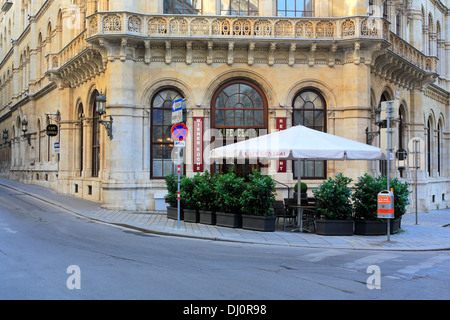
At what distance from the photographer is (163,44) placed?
19734mm

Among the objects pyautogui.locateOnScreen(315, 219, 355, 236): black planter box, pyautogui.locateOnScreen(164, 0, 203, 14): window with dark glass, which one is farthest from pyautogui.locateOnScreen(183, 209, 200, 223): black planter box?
pyautogui.locateOnScreen(164, 0, 203, 14): window with dark glass

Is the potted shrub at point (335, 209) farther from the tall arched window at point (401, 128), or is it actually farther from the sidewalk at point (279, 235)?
the tall arched window at point (401, 128)

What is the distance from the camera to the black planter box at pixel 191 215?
1627 centimetres

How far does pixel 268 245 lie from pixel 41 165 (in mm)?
26051

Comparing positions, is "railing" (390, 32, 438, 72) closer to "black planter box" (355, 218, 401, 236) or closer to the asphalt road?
"black planter box" (355, 218, 401, 236)

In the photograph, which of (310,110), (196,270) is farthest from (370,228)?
(310,110)

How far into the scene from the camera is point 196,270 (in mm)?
8766

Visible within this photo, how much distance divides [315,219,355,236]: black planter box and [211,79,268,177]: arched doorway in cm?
635

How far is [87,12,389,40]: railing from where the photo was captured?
63.3 feet

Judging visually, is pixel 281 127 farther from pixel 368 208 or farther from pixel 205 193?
pixel 368 208

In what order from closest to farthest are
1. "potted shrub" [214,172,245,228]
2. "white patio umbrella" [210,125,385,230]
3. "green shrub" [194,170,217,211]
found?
1. "white patio umbrella" [210,125,385,230]
2. "potted shrub" [214,172,245,228]
3. "green shrub" [194,170,217,211]

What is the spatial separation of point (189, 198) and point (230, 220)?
1.76 m
